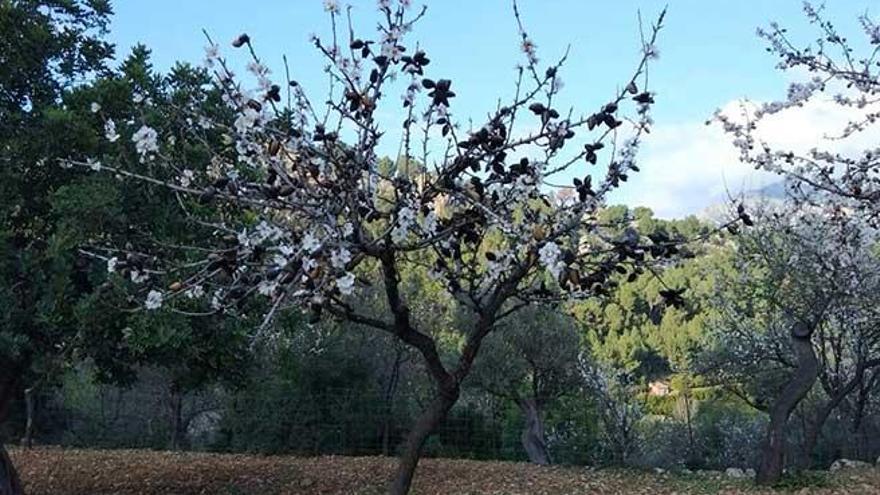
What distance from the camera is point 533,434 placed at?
401 inches

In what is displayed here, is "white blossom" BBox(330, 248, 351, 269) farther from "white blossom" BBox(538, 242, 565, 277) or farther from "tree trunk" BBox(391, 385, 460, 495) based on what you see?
"tree trunk" BBox(391, 385, 460, 495)

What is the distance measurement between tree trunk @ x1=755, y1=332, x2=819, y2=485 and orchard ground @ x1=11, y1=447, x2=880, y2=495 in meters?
0.16

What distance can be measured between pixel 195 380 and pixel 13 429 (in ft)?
21.3

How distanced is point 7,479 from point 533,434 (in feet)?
19.0

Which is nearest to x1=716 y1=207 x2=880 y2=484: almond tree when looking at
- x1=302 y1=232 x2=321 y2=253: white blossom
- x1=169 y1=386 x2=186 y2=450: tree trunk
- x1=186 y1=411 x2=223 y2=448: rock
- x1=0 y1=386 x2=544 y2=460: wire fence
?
x1=0 y1=386 x2=544 y2=460: wire fence

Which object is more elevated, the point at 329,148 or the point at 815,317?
the point at 815,317

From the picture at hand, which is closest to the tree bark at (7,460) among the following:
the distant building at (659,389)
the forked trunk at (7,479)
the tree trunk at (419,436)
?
the forked trunk at (7,479)

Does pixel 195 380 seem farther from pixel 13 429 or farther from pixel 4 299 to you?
pixel 13 429

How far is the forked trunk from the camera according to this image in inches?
250

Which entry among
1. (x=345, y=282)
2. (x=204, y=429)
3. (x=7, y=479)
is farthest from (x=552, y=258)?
(x=204, y=429)

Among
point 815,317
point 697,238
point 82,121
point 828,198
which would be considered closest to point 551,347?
point 815,317

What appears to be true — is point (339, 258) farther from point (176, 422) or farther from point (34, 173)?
point (176, 422)

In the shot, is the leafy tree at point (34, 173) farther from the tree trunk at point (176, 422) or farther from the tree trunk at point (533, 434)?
the tree trunk at point (533, 434)

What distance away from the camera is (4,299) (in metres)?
5.50
